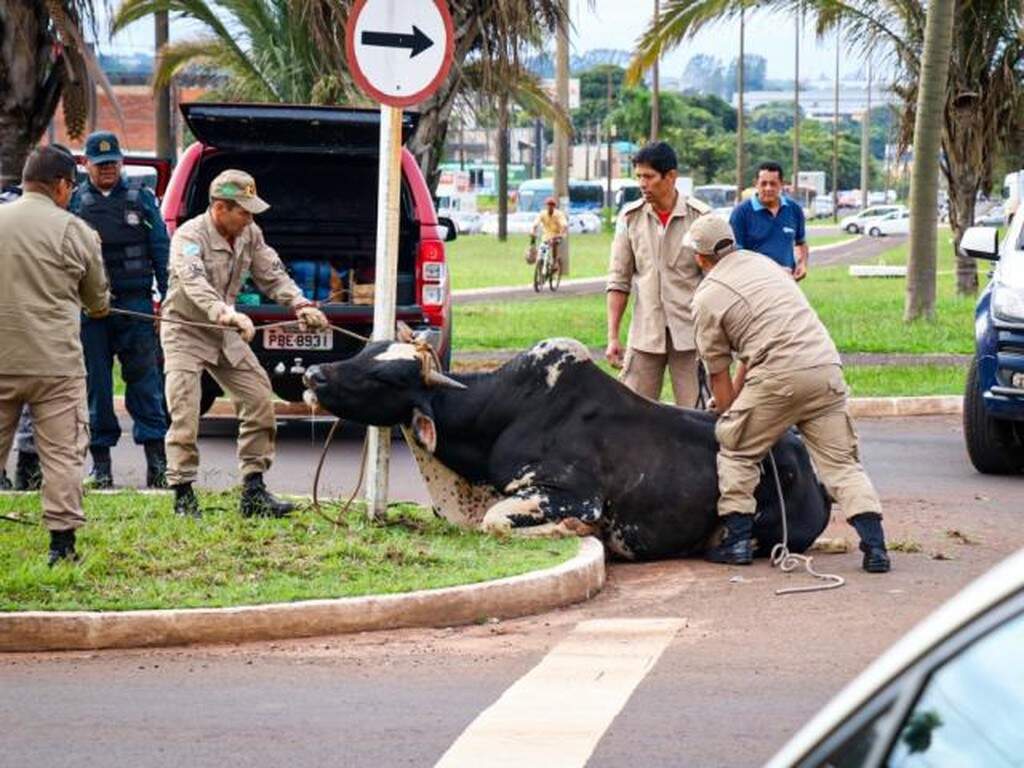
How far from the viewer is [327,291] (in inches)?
585

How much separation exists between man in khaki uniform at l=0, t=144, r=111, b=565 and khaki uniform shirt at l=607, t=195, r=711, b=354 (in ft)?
11.6

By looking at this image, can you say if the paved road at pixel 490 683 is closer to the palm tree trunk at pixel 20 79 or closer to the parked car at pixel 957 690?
the parked car at pixel 957 690

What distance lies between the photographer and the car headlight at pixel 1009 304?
485 inches

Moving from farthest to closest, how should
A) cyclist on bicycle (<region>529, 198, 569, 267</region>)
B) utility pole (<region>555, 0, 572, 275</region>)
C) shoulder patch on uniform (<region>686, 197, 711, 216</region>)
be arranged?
1. cyclist on bicycle (<region>529, 198, 569, 267</region>)
2. utility pole (<region>555, 0, 572, 275</region>)
3. shoulder patch on uniform (<region>686, 197, 711, 216</region>)

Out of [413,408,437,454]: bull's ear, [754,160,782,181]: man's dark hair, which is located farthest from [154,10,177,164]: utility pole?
[413,408,437,454]: bull's ear

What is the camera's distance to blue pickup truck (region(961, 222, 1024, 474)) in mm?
12305

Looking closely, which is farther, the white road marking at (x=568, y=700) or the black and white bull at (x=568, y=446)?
the black and white bull at (x=568, y=446)

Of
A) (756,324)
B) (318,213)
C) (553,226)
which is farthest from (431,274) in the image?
(553,226)

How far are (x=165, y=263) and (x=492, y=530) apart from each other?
10.4 feet

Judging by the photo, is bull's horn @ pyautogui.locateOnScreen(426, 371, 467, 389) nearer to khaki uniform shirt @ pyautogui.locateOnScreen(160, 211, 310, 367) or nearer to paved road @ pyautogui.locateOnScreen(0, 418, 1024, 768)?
khaki uniform shirt @ pyautogui.locateOnScreen(160, 211, 310, 367)

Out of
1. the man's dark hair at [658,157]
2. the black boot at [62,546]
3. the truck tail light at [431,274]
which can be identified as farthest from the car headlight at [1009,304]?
the black boot at [62,546]

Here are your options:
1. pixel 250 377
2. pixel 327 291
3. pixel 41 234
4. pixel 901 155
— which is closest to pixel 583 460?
pixel 250 377

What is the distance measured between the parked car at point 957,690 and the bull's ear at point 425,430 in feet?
23.6

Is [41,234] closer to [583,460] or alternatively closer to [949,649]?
[583,460]
